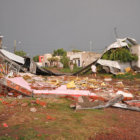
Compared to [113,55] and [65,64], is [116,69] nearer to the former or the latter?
[113,55]

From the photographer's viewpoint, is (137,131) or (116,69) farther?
(116,69)

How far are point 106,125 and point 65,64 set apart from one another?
26.6 meters

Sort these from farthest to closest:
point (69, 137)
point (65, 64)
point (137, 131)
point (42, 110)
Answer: point (65, 64) < point (42, 110) < point (137, 131) < point (69, 137)

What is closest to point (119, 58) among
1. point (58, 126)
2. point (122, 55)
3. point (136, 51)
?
point (122, 55)

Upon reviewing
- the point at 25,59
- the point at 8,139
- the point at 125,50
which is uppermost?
the point at 125,50

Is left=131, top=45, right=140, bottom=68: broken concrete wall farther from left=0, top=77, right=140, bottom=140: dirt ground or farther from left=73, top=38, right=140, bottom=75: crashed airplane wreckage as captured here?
left=0, top=77, right=140, bottom=140: dirt ground

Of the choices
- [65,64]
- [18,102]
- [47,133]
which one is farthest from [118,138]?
[65,64]

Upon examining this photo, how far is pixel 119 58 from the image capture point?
49.9ft

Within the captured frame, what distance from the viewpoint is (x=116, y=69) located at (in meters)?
15.1

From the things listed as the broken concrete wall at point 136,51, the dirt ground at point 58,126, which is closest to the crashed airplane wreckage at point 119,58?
the broken concrete wall at point 136,51

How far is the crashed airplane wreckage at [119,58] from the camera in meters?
14.8

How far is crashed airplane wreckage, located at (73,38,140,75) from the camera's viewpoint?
583 inches

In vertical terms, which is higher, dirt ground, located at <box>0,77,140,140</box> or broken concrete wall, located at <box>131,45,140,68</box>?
broken concrete wall, located at <box>131,45,140,68</box>

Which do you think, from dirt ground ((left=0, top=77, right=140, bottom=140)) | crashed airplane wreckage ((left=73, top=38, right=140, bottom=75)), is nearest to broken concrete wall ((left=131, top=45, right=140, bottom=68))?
crashed airplane wreckage ((left=73, top=38, right=140, bottom=75))
